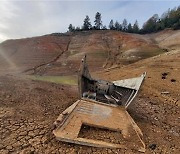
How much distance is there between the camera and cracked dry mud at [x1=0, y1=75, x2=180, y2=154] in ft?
21.5

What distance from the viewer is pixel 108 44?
131ft

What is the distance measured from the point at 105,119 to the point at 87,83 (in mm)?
3232

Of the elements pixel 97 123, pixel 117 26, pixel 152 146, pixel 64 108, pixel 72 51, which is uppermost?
pixel 117 26

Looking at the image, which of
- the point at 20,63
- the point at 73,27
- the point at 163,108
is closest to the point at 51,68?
the point at 20,63

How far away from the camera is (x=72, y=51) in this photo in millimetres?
37562

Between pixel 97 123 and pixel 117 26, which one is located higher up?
pixel 117 26

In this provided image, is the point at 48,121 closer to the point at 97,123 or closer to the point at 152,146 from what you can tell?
the point at 97,123

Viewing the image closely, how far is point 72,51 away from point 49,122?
30058 mm

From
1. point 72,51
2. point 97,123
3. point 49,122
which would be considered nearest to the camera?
point 97,123

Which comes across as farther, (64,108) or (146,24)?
(146,24)

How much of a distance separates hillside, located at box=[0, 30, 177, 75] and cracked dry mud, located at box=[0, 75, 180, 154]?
12.6 meters

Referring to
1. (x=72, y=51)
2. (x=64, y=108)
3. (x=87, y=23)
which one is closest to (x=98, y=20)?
(x=87, y=23)

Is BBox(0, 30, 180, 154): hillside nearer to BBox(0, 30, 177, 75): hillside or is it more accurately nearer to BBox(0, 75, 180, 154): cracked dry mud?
BBox(0, 75, 180, 154): cracked dry mud

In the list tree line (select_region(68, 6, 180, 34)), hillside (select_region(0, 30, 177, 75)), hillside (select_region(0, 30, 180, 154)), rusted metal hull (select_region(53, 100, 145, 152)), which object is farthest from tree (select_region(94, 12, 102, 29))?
rusted metal hull (select_region(53, 100, 145, 152))
